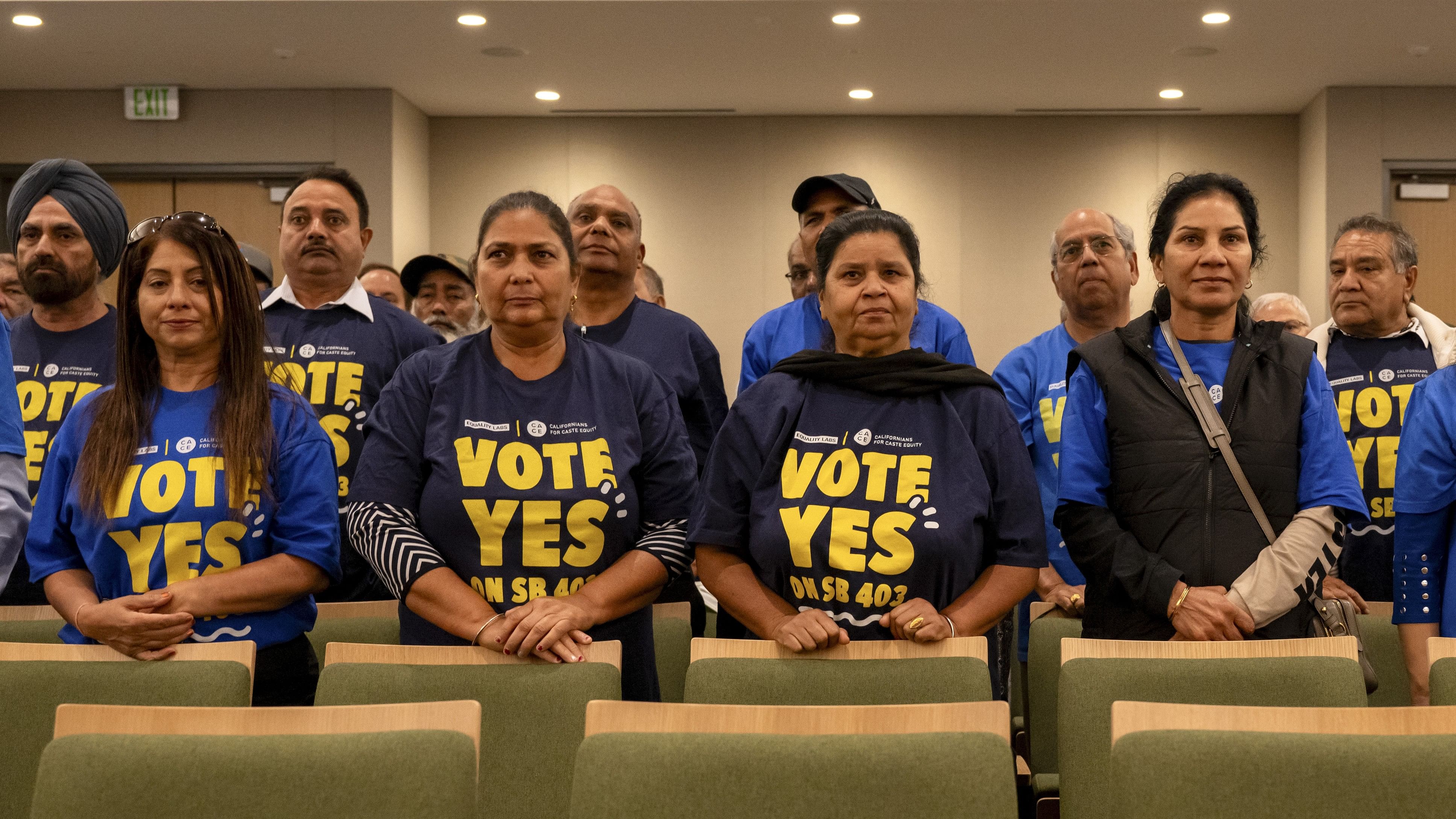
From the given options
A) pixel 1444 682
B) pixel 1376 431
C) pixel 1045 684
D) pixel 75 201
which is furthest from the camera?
pixel 1376 431

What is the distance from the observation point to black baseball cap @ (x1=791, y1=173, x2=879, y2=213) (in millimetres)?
3020

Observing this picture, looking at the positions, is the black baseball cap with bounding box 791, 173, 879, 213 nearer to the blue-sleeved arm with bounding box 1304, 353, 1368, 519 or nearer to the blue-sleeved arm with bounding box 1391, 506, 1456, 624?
the blue-sleeved arm with bounding box 1304, 353, 1368, 519

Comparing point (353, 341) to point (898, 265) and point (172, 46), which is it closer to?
point (898, 265)

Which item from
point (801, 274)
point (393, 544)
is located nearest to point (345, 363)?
point (393, 544)

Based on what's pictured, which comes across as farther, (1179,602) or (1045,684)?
(1045,684)

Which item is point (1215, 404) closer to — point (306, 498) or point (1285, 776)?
point (1285, 776)

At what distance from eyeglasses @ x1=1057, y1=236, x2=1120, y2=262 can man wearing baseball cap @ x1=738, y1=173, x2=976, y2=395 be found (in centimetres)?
40

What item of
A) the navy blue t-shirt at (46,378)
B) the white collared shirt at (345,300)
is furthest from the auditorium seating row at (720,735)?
the white collared shirt at (345,300)

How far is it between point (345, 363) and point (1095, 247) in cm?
183

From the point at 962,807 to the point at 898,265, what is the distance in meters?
1.04

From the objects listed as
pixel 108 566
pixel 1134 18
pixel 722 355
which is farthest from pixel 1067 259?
pixel 722 355

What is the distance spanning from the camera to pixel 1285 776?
1.39 metres

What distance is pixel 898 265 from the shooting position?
7.11 feet

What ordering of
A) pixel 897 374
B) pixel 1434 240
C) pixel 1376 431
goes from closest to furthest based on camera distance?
pixel 897 374
pixel 1376 431
pixel 1434 240
